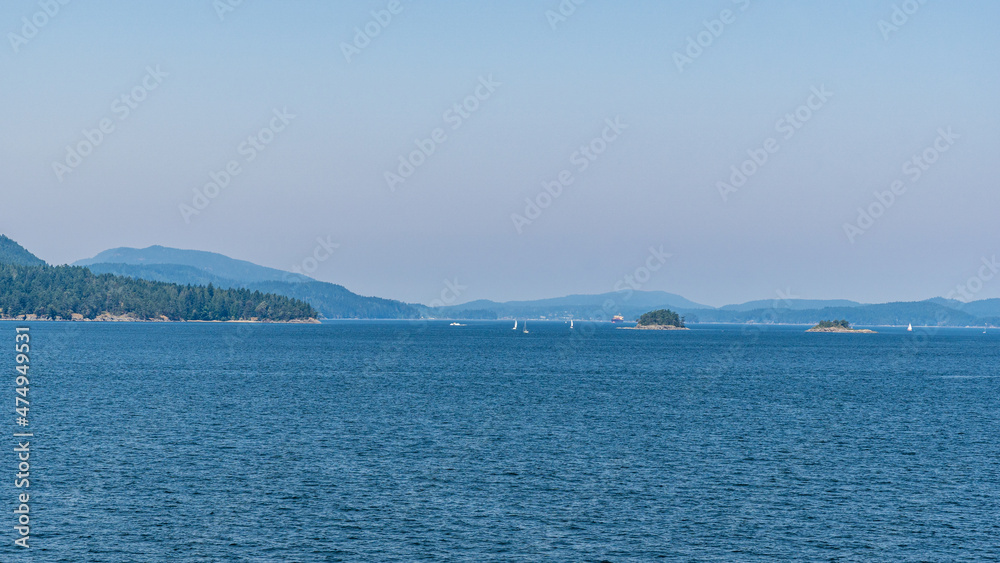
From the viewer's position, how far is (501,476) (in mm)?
56031

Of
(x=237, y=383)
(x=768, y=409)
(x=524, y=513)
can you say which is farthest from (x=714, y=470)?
(x=237, y=383)

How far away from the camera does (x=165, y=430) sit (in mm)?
72688

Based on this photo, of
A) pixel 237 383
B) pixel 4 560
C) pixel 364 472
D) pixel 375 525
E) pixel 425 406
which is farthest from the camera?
pixel 237 383

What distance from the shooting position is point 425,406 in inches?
3723

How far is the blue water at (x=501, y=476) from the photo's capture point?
41438 millimetres

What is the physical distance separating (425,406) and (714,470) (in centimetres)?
4203

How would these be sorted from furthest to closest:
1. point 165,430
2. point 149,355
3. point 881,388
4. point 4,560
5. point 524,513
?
point 149,355 < point 881,388 < point 165,430 < point 524,513 < point 4,560

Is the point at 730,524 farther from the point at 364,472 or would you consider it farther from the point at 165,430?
the point at 165,430

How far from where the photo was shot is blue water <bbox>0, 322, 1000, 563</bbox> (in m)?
41.4

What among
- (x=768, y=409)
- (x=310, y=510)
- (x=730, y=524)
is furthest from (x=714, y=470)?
(x=768, y=409)

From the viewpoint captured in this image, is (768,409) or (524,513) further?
(768,409)

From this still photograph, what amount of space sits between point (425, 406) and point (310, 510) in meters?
48.0

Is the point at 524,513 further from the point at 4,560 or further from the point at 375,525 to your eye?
the point at 4,560

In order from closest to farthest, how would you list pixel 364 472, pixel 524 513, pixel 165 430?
pixel 524 513, pixel 364 472, pixel 165 430
